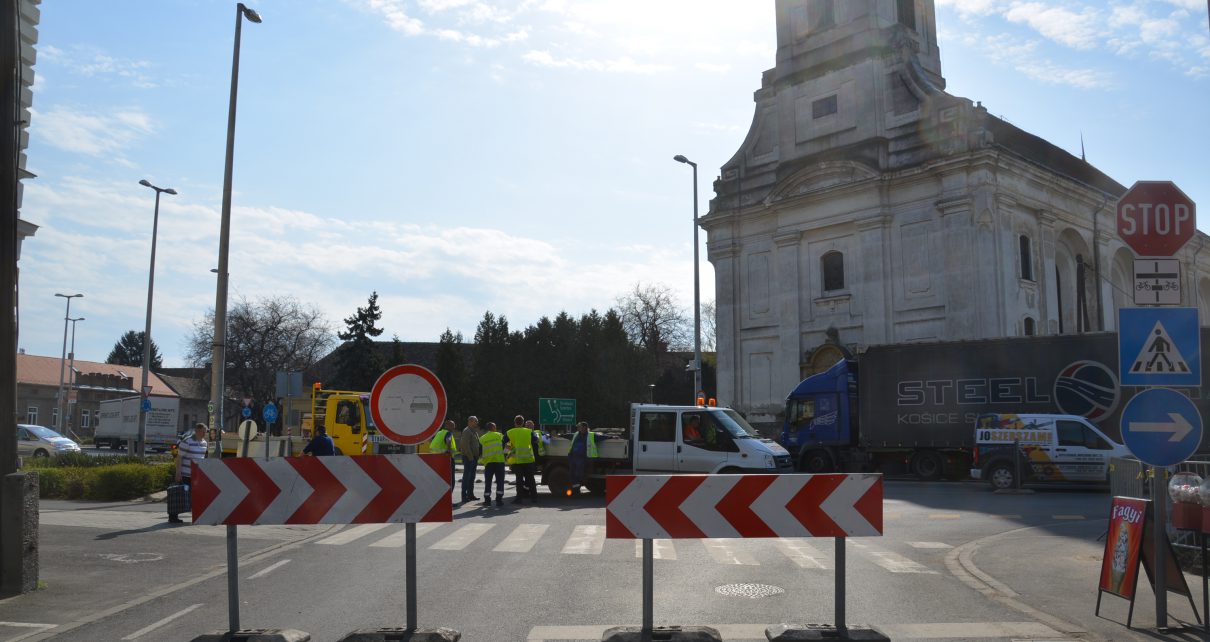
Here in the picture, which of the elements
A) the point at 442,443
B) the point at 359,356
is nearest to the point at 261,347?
the point at 359,356

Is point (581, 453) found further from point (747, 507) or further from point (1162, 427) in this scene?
point (1162, 427)

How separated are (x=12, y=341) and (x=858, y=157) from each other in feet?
119

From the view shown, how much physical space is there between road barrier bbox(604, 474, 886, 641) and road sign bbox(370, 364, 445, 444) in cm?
177

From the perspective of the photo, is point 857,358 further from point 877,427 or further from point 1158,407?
point 1158,407

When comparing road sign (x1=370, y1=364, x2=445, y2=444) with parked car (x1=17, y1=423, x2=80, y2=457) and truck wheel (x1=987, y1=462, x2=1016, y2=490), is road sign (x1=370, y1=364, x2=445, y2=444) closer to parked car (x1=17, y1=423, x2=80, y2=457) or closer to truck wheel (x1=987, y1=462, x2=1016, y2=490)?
truck wheel (x1=987, y1=462, x2=1016, y2=490)

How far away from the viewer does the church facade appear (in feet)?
124

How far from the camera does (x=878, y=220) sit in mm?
40156

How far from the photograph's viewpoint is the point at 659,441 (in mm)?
19797

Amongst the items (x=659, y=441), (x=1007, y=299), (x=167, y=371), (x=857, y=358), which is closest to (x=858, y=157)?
(x=1007, y=299)

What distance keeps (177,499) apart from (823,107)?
116ft

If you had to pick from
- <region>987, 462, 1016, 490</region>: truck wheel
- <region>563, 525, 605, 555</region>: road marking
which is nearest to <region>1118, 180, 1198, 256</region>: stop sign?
<region>563, 525, 605, 555</region>: road marking

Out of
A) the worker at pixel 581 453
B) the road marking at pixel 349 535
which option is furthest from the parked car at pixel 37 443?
the road marking at pixel 349 535

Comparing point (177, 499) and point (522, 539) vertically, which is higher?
point (177, 499)

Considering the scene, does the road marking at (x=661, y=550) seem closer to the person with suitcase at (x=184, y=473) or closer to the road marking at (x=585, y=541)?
the road marking at (x=585, y=541)
